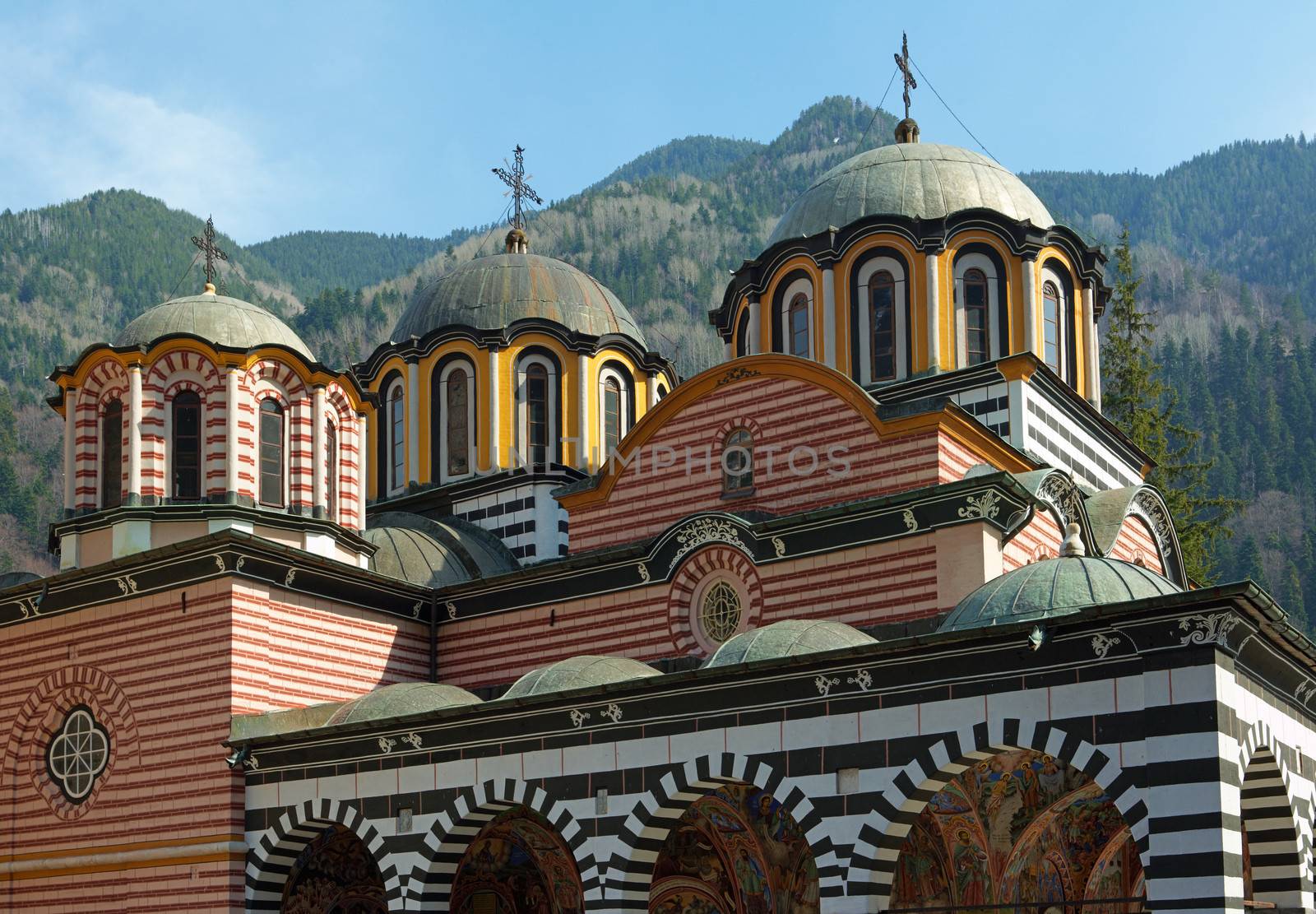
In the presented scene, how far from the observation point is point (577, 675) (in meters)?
18.9

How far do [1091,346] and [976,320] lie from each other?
2.50 m

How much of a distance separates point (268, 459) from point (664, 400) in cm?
557

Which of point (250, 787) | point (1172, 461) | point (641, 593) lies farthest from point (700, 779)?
point (1172, 461)

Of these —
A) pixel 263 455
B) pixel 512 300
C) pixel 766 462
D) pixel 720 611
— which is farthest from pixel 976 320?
pixel 263 455

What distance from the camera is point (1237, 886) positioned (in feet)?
45.0

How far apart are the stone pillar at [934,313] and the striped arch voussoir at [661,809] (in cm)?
894

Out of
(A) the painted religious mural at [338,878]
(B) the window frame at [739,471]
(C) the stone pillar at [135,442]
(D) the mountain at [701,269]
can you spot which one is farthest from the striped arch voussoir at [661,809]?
(D) the mountain at [701,269]

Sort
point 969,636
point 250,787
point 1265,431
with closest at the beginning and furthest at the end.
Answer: point 969,636
point 250,787
point 1265,431

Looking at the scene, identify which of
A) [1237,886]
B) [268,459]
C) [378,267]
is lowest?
[1237,886]

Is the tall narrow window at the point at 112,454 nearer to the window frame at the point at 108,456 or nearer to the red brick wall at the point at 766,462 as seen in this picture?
the window frame at the point at 108,456

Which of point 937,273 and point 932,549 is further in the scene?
point 937,273

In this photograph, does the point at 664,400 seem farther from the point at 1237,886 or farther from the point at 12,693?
the point at 1237,886

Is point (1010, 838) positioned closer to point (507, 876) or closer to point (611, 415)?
point (507, 876)

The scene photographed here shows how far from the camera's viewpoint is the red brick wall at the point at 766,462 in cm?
2122
